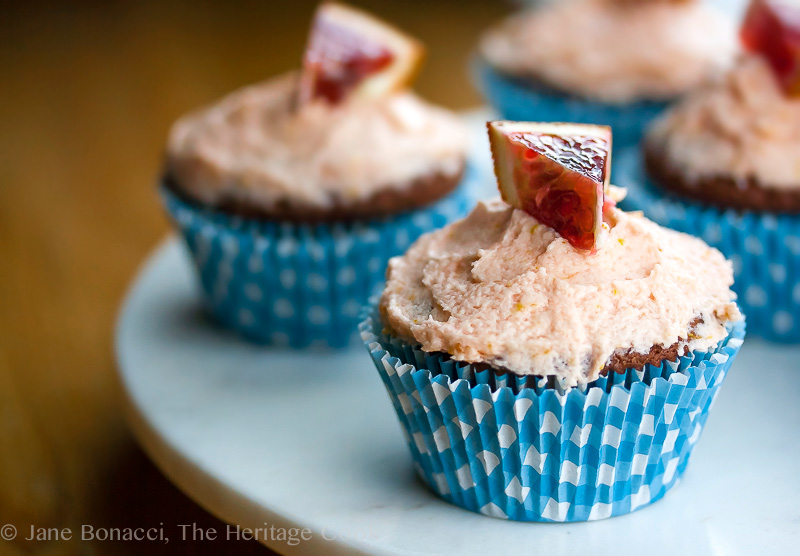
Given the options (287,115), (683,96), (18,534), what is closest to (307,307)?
(287,115)

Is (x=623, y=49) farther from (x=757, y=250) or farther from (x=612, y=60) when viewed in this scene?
(x=757, y=250)

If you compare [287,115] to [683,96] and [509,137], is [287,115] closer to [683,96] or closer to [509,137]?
[509,137]

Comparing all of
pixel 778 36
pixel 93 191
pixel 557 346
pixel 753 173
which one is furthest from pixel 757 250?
pixel 93 191

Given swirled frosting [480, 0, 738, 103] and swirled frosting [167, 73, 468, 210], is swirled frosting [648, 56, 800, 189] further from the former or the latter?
swirled frosting [167, 73, 468, 210]

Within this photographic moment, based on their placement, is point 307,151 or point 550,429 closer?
point 550,429

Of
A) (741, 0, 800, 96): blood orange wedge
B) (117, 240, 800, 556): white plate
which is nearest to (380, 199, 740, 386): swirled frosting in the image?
(117, 240, 800, 556): white plate
